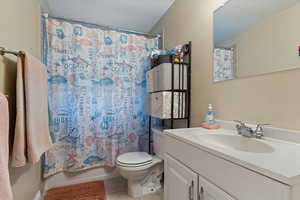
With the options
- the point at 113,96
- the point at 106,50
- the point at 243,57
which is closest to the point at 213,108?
the point at 243,57

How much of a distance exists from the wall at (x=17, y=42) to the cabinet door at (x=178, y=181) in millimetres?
1034

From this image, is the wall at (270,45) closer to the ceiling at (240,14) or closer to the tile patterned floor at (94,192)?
the ceiling at (240,14)

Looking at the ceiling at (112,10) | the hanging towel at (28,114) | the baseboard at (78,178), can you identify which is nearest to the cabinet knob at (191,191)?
the hanging towel at (28,114)

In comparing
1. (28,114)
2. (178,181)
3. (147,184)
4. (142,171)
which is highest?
(28,114)

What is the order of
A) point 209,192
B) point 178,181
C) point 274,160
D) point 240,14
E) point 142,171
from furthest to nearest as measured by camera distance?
point 142,171, point 240,14, point 178,181, point 209,192, point 274,160

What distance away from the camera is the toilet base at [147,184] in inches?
61.9

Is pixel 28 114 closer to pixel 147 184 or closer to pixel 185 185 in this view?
pixel 185 185

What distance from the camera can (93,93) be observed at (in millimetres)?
1790

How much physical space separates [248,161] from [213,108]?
31.0 inches

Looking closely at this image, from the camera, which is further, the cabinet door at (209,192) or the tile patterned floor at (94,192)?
the tile patterned floor at (94,192)

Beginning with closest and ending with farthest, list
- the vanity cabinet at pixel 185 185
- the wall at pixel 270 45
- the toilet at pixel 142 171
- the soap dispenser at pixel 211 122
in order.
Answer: the vanity cabinet at pixel 185 185
the wall at pixel 270 45
the soap dispenser at pixel 211 122
the toilet at pixel 142 171

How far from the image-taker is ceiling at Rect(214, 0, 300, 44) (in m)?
0.89

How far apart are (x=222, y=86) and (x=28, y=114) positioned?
140 centimetres

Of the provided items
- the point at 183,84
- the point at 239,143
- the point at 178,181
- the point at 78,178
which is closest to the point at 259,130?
the point at 239,143
